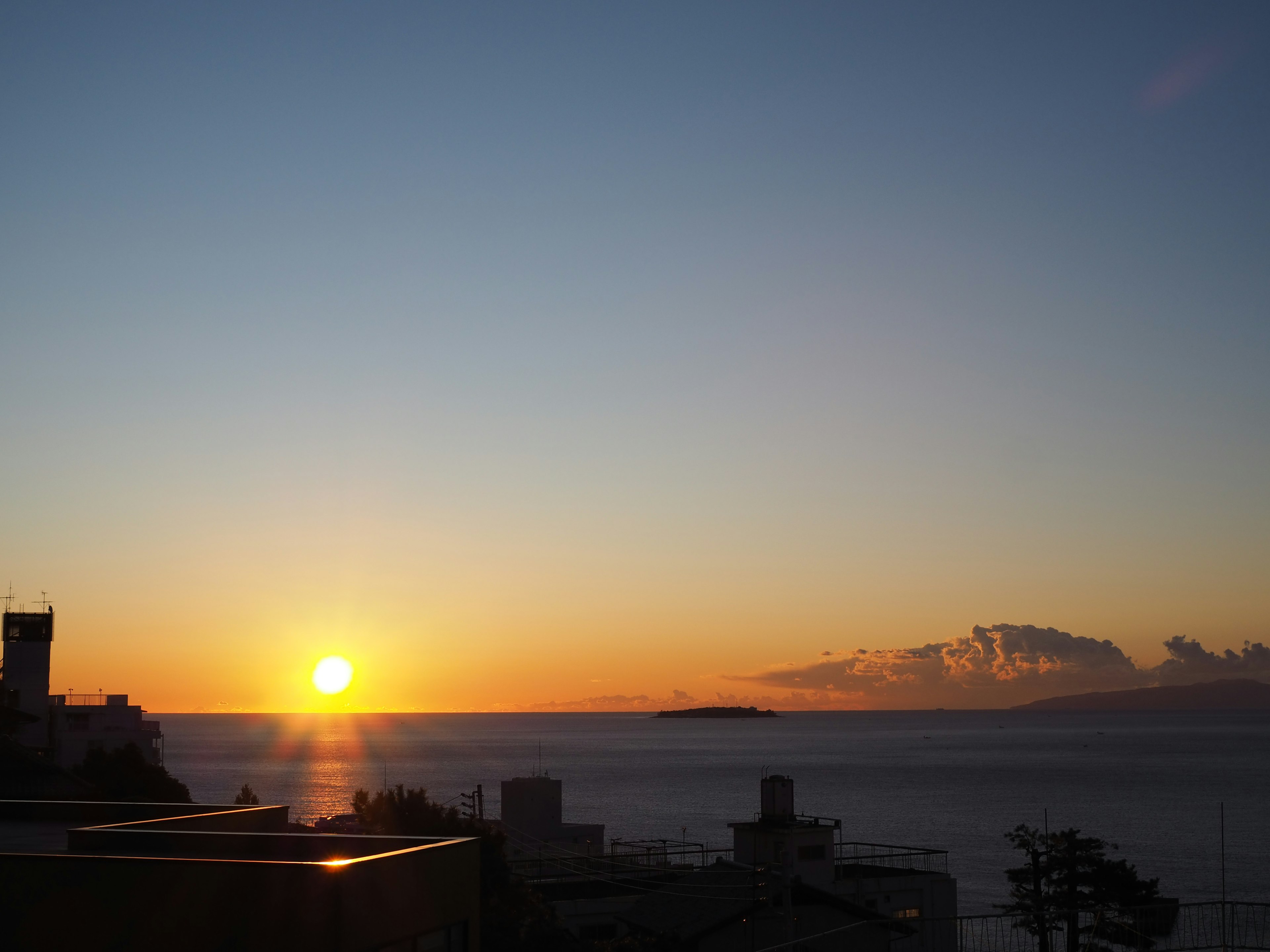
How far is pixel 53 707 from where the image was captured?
86.2 m

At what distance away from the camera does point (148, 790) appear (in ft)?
168

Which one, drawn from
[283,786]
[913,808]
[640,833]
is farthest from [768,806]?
[283,786]

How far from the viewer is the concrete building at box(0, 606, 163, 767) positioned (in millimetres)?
83875

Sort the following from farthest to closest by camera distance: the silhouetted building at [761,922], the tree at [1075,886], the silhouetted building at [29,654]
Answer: the silhouetted building at [29,654] < the tree at [1075,886] < the silhouetted building at [761,922]

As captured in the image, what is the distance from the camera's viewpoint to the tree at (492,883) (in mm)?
31016

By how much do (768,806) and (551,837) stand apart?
27.4 metres

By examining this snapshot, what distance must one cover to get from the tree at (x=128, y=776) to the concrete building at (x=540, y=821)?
19.5 meters

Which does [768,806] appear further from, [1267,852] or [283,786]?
[283,786]

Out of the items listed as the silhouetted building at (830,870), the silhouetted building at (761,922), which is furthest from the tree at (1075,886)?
the silhouetted building at (761,922)

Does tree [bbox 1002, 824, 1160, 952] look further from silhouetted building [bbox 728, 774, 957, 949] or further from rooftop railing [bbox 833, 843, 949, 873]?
rooftop railing [bbox 833, 843, 949, 873]

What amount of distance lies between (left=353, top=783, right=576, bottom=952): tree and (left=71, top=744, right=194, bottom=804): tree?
13599 mm

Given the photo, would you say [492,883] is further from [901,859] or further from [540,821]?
[901,859]

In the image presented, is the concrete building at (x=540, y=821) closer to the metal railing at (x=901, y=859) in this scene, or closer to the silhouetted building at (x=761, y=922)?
the metal railing at (x=901, y=859)

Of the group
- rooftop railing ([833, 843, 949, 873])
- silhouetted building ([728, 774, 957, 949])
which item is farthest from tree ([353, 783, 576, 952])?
rooftop railing ([833, 843, 949, 873])
